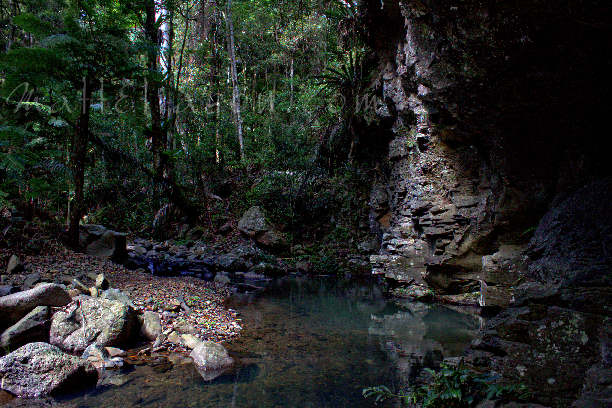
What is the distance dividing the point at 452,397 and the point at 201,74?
22.7m

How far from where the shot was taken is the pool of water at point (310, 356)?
3.99m

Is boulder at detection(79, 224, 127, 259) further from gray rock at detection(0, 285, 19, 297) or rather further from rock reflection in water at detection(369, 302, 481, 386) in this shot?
rock reflection in water at detection(369, 302, 481, 386)

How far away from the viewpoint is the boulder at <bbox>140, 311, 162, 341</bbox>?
5.50 meters

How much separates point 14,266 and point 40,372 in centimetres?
368

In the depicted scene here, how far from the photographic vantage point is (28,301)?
196 inches


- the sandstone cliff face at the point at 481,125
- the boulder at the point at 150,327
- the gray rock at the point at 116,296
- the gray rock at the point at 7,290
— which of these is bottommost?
the boulder at the point at 150,327

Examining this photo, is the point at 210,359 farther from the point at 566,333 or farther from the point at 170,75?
the point at 170,75

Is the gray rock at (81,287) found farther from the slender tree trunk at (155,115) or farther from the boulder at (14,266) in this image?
the slender tree trunk at (155,115)

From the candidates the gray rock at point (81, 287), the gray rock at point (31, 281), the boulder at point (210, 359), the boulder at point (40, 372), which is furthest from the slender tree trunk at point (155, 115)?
the boulder at point (40, 372)

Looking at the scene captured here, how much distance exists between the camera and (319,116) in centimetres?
1839

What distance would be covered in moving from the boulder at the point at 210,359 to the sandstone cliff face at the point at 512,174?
3104 millimetres

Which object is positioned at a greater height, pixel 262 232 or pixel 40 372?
pixel 262 232

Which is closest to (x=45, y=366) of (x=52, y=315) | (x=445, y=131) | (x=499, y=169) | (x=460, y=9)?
(x=52, y=315)

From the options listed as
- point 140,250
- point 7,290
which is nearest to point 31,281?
point 7,290
